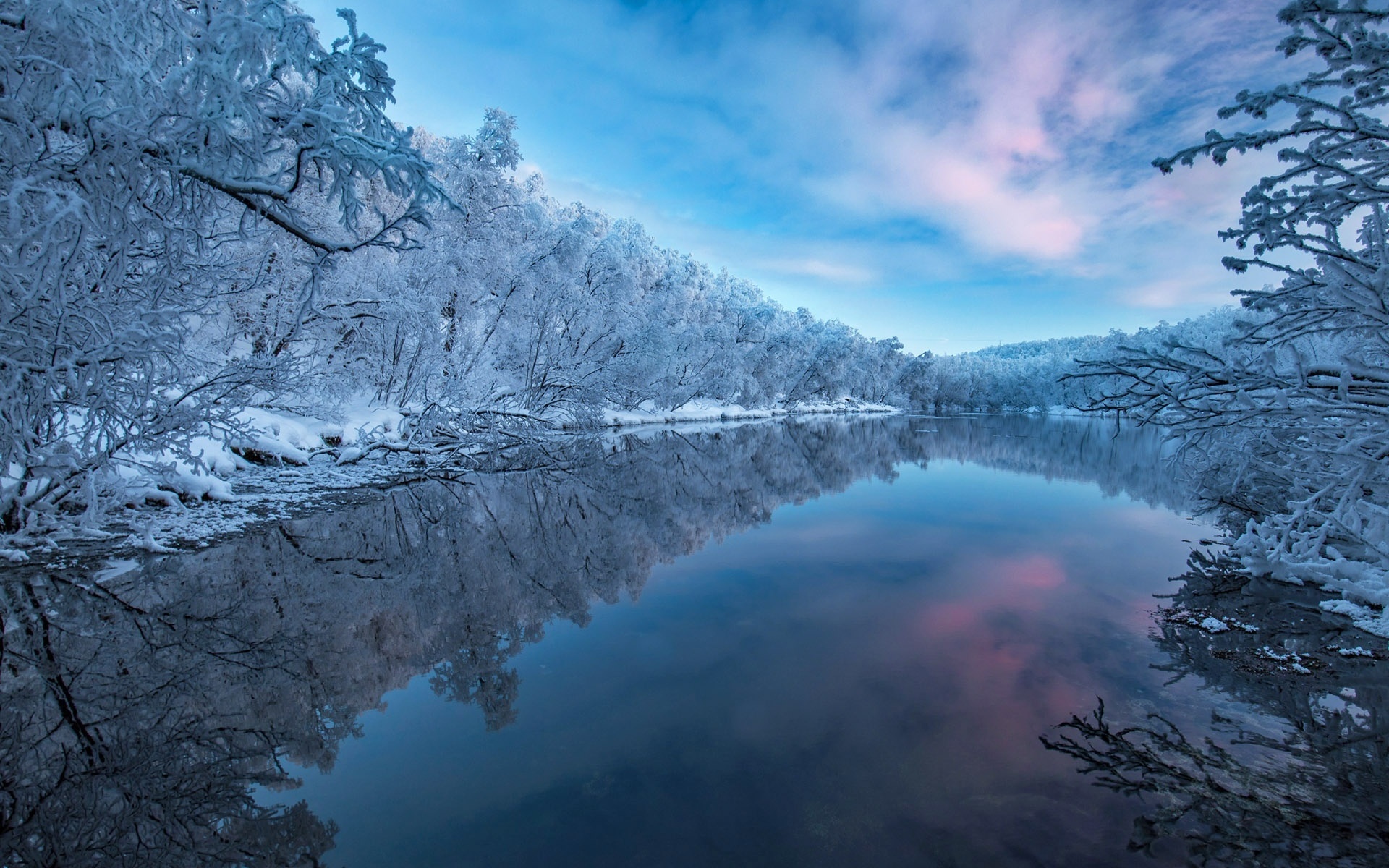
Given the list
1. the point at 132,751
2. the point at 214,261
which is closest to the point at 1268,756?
the point at 132,751

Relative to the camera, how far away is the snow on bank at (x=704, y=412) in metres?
Answer: 40.8

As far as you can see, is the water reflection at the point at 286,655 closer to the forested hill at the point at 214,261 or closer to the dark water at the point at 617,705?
the dark water at the point at 617,705

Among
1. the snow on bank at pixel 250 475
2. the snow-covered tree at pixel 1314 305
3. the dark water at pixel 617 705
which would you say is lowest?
the dark water at pixel 617 705

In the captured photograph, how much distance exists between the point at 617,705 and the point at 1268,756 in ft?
15.4

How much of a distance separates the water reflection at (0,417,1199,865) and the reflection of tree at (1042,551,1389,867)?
2.61 ft

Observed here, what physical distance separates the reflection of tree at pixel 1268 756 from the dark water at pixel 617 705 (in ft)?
0.11

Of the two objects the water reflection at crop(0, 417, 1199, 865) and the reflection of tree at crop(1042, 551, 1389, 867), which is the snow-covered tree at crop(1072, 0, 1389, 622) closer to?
the reflection of tree at crop(1042, 551, 1389, 867)

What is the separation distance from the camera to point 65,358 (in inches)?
211

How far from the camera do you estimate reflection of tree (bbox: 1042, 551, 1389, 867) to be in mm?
2990

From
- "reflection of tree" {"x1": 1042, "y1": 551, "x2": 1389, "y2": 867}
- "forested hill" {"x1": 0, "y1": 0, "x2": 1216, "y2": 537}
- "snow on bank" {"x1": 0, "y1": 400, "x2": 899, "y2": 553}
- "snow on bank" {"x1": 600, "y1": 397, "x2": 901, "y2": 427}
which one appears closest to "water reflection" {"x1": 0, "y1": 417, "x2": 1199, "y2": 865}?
"reflection of tree" {"x1": 1042, "y1": 551, "x2": 1389, "y2": 867}

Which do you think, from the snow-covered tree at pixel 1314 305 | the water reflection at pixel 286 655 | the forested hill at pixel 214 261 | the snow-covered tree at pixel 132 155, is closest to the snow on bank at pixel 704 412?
the forested hill at pixel 214 261

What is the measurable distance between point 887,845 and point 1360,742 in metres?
3.85

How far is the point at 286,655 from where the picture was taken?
5316mm

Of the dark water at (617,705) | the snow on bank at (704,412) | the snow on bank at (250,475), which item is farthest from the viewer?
the snow on bank at (704,412)
